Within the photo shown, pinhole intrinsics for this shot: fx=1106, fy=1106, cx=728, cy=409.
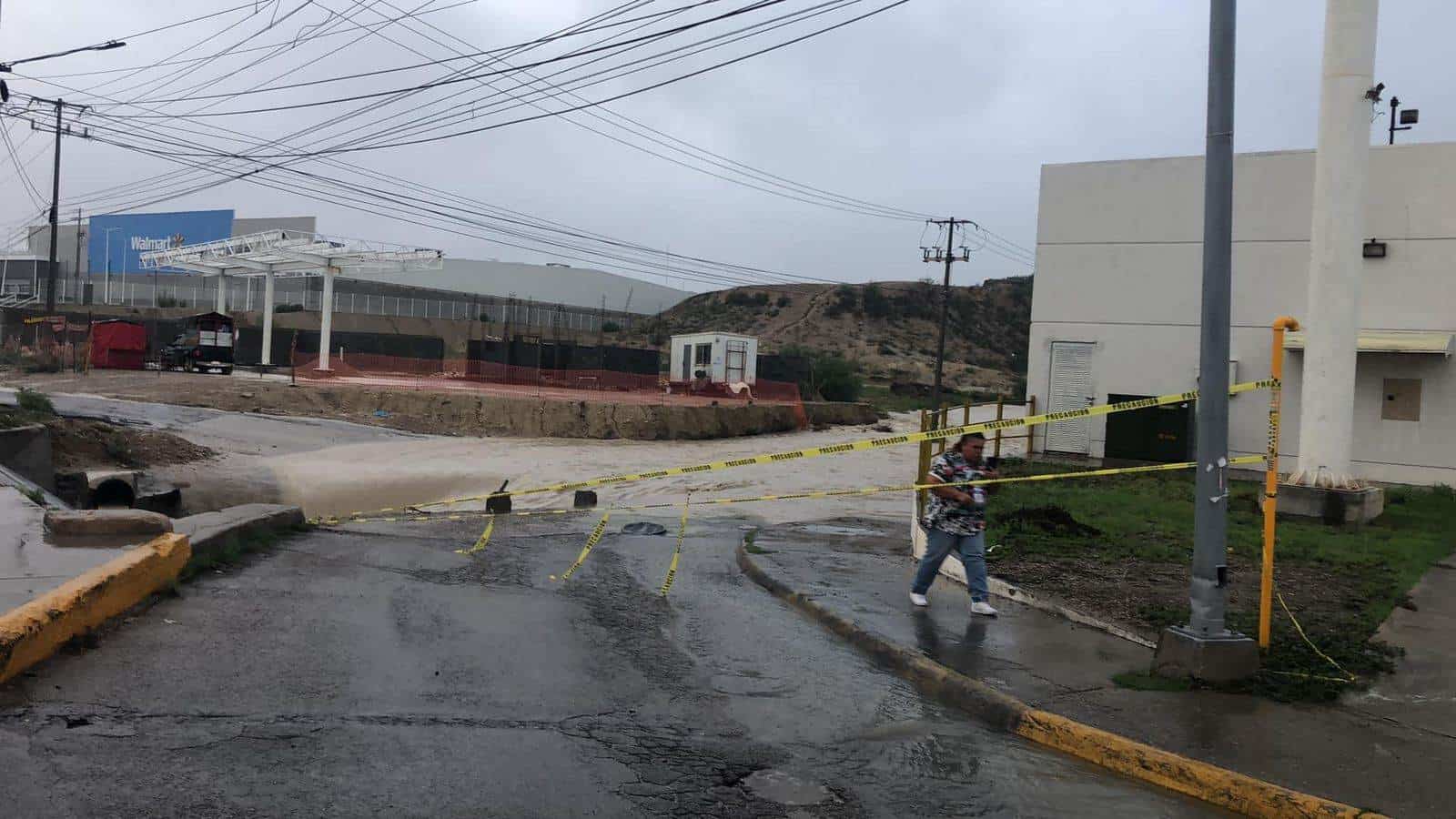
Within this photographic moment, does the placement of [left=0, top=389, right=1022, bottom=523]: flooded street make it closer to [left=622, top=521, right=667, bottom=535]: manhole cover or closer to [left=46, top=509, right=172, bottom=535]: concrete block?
[left=622, top=521, right=667, bottom=535]: manhole cover

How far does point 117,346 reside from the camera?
4384cm

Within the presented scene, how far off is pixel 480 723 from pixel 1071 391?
2063cm

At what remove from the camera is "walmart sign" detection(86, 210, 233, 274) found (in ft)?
257

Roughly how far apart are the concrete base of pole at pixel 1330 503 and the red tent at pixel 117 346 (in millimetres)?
42715

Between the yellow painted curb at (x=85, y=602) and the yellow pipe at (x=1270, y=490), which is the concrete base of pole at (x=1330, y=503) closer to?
the yellow pipe at (x=1270, y=490)

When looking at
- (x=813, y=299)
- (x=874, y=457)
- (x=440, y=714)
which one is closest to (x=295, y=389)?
(x=874, y=457)

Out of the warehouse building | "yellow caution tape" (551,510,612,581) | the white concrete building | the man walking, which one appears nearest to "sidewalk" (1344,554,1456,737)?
the man walking

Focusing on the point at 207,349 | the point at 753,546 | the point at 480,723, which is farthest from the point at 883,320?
the point at 480,723

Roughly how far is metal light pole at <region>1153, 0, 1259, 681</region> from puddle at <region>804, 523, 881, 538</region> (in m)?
7.85

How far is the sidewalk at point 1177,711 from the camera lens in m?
5.27

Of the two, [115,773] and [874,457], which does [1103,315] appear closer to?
[874,457]

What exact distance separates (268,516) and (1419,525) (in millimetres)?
14080

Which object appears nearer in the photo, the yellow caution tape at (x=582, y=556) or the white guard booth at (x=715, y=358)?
the yellow caution tape at (x=582, y=556)

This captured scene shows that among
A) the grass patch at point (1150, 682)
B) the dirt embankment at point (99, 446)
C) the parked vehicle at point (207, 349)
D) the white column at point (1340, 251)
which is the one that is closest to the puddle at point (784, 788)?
the grass patch at point (1150, 682)
